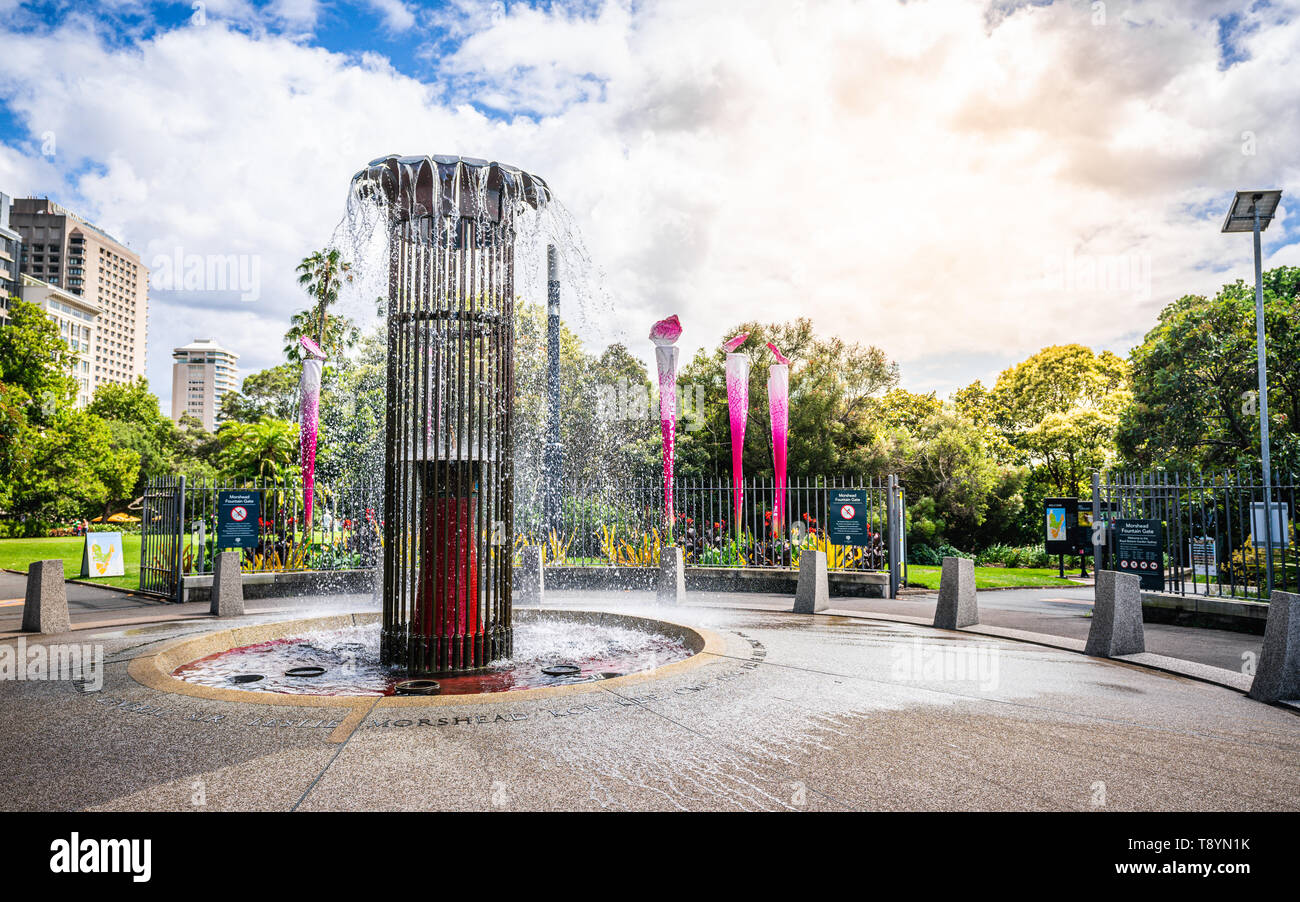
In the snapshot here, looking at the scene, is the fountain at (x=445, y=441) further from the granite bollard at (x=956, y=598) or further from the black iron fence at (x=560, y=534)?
the black iron fence at (x=560, y=534)

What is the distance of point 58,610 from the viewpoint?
9.12 metres

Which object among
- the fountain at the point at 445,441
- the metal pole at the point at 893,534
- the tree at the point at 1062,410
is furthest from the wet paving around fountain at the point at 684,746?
the tree at the point at 1062,410

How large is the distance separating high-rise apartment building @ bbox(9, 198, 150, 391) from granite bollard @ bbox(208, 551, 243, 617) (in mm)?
119044

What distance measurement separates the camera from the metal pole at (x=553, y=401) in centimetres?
1717

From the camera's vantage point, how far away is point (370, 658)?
7617 millimetres

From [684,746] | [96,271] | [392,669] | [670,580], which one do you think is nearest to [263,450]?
[670,580]

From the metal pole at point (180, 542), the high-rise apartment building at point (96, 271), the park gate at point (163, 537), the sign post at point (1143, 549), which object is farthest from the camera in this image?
the high-rise apartment building at point (96, 271)

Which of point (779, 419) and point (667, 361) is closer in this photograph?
Answer: point (667, 361)

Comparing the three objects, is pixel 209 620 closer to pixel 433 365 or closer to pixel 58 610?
pixel 58 610

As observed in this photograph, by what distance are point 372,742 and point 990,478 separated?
98.4 ft

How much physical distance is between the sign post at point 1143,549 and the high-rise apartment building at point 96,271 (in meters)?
128

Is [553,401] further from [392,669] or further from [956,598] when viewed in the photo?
[392,669]

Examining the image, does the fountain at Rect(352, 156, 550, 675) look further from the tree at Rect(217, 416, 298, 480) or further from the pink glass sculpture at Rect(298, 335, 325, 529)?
the tree at Rect(217, 416, 298, 480)

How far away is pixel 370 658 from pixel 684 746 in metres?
4.43
